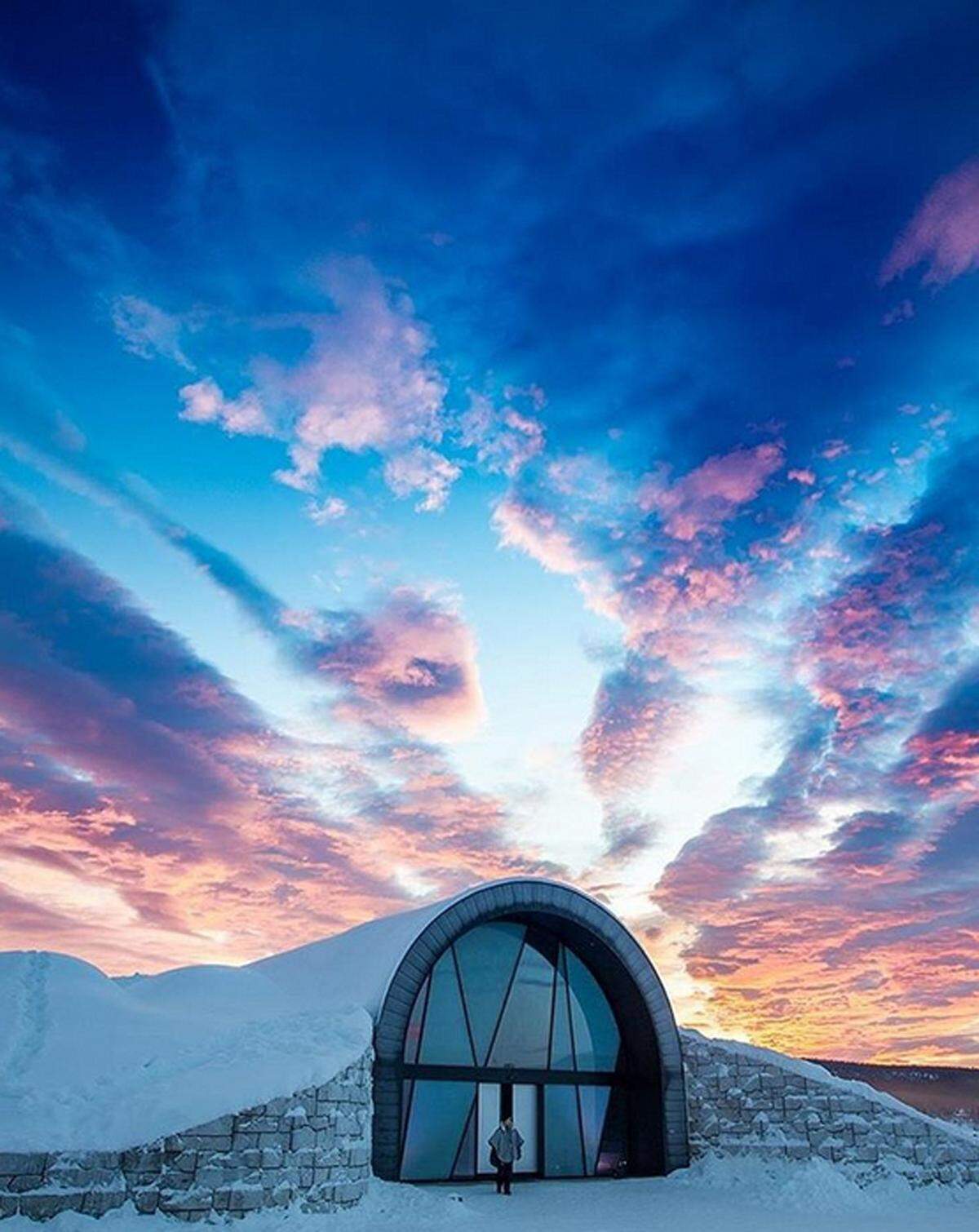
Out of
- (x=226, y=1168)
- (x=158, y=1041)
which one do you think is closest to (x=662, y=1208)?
(x=226, y=1168)

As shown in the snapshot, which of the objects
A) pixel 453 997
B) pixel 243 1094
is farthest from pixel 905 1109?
pixel 243 1094

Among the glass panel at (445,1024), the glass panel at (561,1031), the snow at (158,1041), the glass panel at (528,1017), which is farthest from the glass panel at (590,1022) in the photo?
the snow at (158,1041)

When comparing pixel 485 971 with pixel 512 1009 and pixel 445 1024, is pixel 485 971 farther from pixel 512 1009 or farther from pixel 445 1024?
pixel 445 1024

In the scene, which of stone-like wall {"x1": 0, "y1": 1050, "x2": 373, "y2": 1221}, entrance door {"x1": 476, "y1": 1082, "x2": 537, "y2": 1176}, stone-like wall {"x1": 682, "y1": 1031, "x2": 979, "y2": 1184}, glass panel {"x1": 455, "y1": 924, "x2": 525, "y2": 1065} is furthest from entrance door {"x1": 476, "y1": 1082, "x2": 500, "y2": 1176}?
stone-like wall {"x1": 0, "y1": 1050, "x2": 373, "y2": 1221}

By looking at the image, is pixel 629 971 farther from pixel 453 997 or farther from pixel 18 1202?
pixel 18 1202

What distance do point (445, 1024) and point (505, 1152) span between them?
9.12 ft

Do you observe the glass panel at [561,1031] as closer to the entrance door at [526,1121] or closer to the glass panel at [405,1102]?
the entrance door at [526,1121]

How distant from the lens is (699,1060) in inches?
825

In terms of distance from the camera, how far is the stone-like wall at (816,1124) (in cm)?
1855

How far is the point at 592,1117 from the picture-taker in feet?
69.4

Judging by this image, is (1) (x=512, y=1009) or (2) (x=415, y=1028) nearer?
(2) (x=415, y=1028)

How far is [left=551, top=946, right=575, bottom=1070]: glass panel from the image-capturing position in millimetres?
21188

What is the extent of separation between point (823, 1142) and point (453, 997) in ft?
24.1

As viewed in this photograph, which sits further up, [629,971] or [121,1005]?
[629,971]
